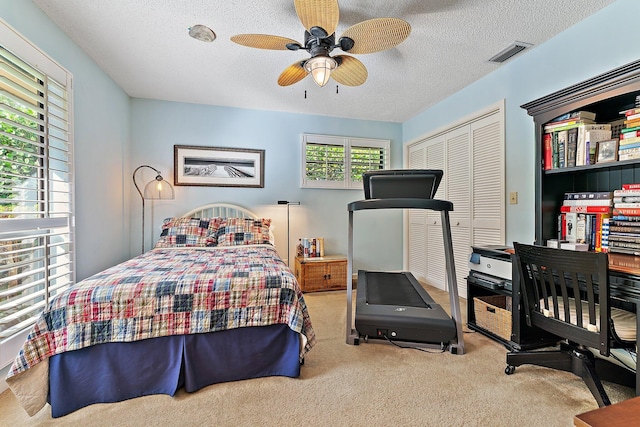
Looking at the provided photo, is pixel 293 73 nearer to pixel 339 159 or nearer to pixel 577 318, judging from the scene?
pixel 339 159

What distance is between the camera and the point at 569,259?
1526 millimetres

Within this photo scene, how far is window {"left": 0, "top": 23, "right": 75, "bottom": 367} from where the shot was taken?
177 centimetres

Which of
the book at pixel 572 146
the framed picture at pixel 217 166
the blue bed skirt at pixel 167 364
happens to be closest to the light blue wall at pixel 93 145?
the framed picture at pixel 217 166

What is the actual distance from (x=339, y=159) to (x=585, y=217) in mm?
3035

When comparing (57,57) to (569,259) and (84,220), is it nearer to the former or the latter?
(84,220)

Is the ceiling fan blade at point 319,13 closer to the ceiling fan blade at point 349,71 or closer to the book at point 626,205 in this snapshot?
the ceiling fan blade at point 349,71

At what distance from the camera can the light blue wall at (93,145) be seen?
2.14m

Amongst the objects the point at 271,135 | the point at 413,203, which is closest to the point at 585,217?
the point at 413,203

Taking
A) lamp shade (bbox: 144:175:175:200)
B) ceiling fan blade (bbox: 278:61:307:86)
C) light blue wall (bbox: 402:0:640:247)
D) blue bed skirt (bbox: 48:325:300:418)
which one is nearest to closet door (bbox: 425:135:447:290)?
light blue wall (bbox: 402:0:640:247)

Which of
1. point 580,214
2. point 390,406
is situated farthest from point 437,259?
point 390,406

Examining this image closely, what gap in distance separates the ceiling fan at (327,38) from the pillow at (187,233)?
81.1 inches

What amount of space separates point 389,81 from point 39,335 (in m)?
3.59

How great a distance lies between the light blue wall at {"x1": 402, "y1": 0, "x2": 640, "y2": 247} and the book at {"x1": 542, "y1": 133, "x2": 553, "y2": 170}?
1.53ft

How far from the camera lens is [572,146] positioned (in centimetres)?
205
